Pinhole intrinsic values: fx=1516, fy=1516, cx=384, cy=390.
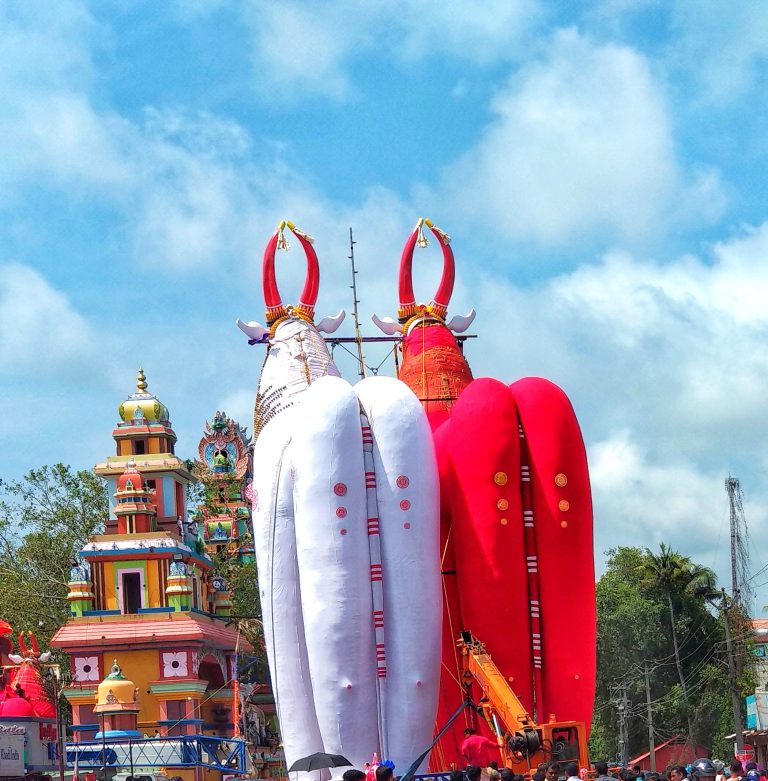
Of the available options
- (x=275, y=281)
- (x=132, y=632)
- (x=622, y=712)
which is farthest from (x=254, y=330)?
(x=622, y=712)

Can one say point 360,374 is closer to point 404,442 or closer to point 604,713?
point 404,442

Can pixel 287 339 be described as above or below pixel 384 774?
above

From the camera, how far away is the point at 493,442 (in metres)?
27.6

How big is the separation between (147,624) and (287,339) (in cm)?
1460

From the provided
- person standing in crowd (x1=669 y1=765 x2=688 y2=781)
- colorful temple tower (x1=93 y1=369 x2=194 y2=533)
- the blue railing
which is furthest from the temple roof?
person standing in crowd (x1=669 y1=765 x2=688 y2=781)

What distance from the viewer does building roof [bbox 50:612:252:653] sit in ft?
139

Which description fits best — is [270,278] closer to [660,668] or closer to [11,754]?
Answer: [11,754]

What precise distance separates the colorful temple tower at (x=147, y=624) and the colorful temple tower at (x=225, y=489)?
5431mm

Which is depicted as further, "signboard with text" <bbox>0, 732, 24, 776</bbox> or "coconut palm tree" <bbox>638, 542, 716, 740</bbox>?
"coconut palm tree" <bbox>638, 542, 716, 740</bbox>

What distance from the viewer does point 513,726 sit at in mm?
24844

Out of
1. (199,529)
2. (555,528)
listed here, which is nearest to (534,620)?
(555,528)

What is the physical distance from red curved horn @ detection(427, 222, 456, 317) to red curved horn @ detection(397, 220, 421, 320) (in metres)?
0.46

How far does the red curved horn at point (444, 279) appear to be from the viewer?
3291 centimetres

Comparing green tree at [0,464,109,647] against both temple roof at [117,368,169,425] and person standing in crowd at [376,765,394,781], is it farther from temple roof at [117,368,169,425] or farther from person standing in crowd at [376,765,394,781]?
person standing in crowd at [376,765,394,781]
